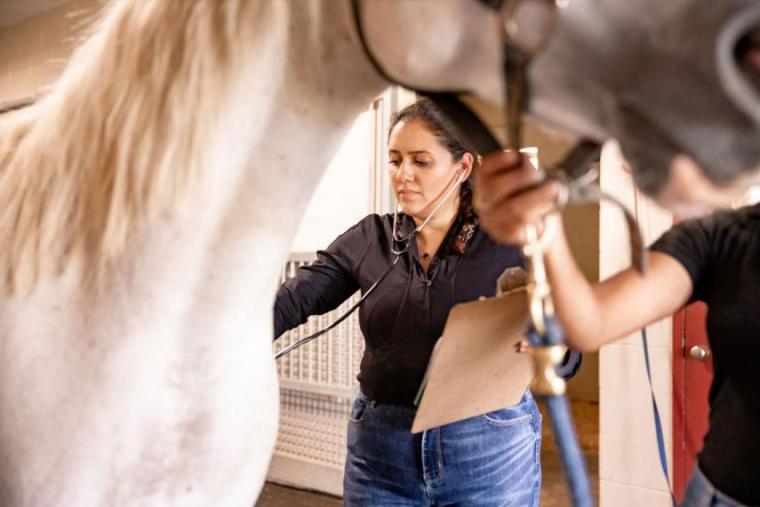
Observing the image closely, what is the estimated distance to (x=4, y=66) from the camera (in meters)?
4.00

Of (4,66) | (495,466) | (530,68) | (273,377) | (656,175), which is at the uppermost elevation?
(4,66)

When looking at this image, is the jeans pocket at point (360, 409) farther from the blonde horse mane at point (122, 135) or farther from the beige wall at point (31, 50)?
the beige wall at point (31, 50)

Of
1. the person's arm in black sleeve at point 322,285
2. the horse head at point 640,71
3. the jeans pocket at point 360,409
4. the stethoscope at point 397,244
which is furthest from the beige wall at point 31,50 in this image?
the horse head at point 640,71

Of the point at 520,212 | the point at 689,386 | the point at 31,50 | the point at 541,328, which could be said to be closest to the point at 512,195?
the point at 520,212

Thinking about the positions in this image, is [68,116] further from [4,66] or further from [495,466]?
[4,66]

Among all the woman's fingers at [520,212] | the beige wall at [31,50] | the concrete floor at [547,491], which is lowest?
the concrete floor at [547,491]

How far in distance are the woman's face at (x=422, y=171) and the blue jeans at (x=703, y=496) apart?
2.21ft

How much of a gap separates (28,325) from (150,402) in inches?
5.9

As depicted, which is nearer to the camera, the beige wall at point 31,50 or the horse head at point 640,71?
the horse head at point 640,71

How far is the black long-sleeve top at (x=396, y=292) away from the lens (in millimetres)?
1140

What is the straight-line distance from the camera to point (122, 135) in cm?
58

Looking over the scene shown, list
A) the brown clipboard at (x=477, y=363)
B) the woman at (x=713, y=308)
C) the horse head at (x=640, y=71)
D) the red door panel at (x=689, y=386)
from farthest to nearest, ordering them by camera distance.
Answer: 1. the red door panel at (x=689, y=386)
2. the brown clipboard at (x=477, y=363)
3. the woman at (x=713, y=308)
4. the horse head at (x=640, y=71)

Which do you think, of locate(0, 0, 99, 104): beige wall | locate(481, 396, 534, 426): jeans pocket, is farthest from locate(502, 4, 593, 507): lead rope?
locate(0, 0, 99, 104): beige wall

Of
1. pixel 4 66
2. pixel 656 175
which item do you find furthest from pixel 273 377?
pixel 4 66
